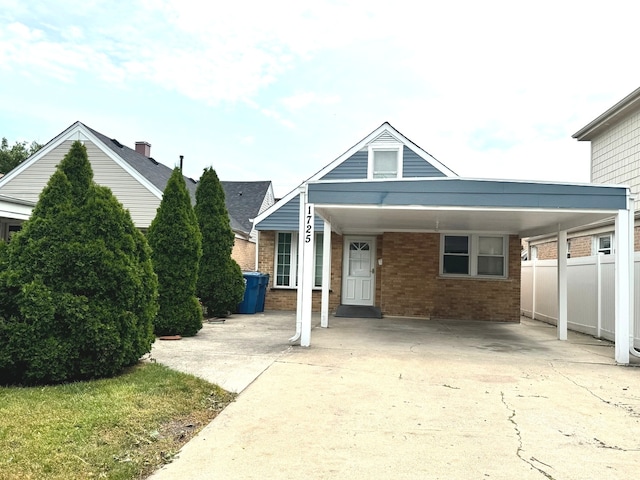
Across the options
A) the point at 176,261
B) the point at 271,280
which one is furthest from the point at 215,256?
the point at 176,261

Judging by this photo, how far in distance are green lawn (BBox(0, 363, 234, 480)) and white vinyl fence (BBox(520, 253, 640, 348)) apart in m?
8.94

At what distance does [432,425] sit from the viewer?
197 inches

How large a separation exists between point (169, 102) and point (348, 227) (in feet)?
25.6

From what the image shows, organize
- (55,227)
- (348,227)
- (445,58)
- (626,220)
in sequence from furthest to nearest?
(348,227), (445,58), (626,220), (55,227)

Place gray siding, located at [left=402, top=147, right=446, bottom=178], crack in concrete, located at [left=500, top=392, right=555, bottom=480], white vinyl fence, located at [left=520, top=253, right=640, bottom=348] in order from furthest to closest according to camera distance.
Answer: gray siding, located at [left=402, top=147, right=446, bottom=178] → white vinyl fence, located at [left=520, top=253, right=640, bottom=348] → crack in concrete, located at [left=500, top=392, right=555, bottom=480]

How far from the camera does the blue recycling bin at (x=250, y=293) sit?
49.6 feet

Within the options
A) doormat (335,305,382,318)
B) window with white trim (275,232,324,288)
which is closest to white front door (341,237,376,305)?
doormat (335,305,382,318)

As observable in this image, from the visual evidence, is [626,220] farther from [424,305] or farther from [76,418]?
[76,418]

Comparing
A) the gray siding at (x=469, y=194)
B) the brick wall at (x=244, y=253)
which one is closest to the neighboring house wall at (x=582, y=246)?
the gray siding at (x=469, y=194)

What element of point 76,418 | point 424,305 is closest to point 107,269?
point 76,418

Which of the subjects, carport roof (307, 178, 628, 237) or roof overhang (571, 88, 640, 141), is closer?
carport roof (307, 178, 628, 237)

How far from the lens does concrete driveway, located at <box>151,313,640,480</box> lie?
397 centimetres

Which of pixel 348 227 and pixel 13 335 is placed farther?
pixel 348 227

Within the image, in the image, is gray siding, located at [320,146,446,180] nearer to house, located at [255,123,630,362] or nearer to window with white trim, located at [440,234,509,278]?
house, located at [255,123,630,362]
